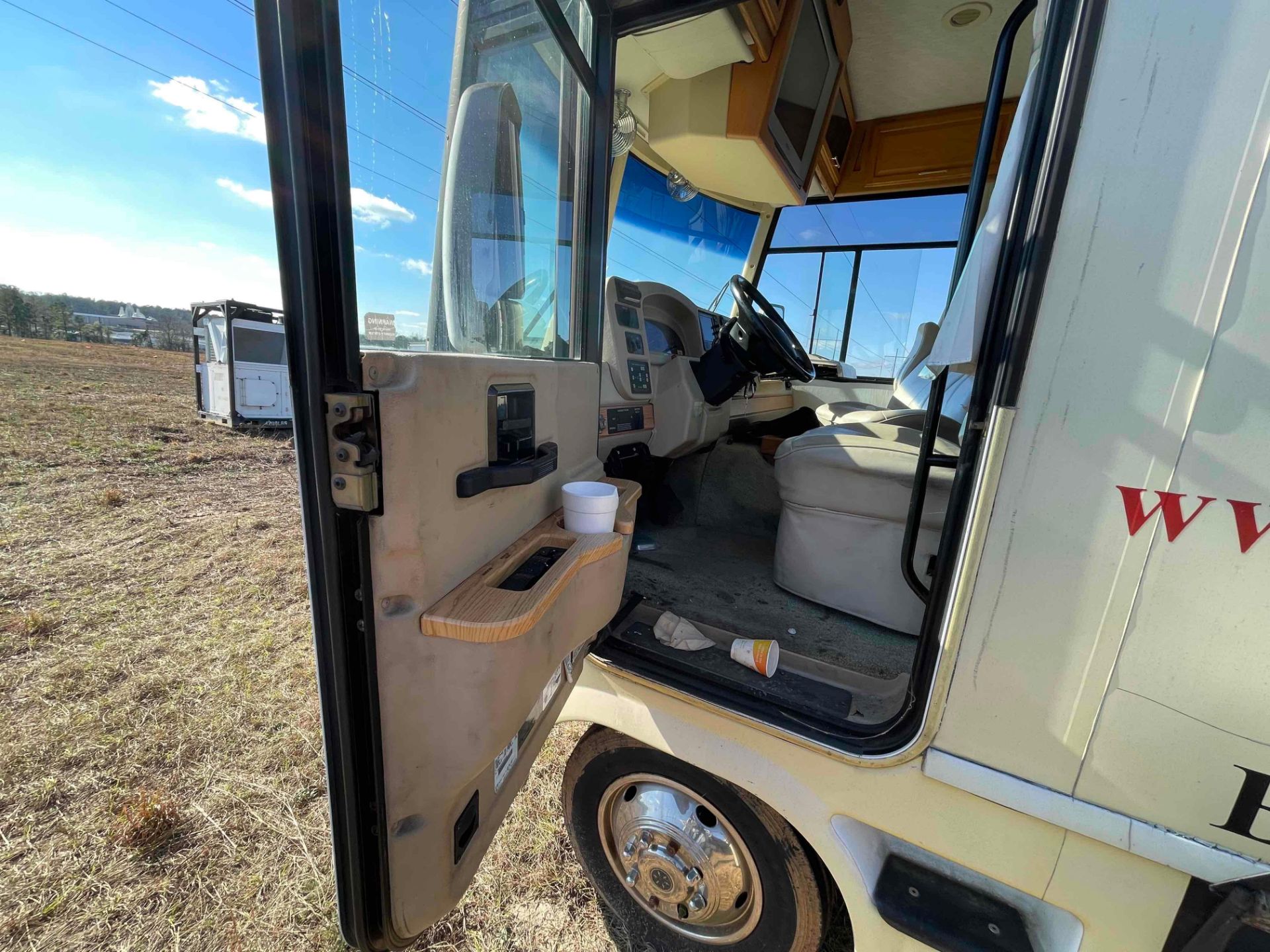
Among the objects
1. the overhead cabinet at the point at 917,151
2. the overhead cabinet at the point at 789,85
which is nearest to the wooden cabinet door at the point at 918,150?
the overhead cabinet at the point at 917,151

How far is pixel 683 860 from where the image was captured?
1158 millimetres

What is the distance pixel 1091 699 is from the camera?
26.4 inches

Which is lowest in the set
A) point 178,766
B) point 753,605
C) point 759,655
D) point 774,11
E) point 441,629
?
point 178,766

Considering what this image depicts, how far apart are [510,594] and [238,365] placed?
8814 mm

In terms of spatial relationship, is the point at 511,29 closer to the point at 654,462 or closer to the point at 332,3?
the point at 332,3

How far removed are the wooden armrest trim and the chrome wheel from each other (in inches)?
23.5

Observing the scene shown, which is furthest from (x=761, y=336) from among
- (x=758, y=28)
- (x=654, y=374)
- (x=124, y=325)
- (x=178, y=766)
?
(x=124, y=325)

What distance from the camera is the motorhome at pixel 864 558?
22.4 inches

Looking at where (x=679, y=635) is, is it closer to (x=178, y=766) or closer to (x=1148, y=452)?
(x=1148, y=452)

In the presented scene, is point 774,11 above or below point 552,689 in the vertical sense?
above

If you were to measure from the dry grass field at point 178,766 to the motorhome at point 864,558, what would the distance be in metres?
0.39

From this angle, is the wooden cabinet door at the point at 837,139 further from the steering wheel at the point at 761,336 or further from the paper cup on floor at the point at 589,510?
the paper cup on floor at the point at 589,510

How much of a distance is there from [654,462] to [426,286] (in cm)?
144

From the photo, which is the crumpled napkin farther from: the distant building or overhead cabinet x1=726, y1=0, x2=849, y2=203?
the distant building
